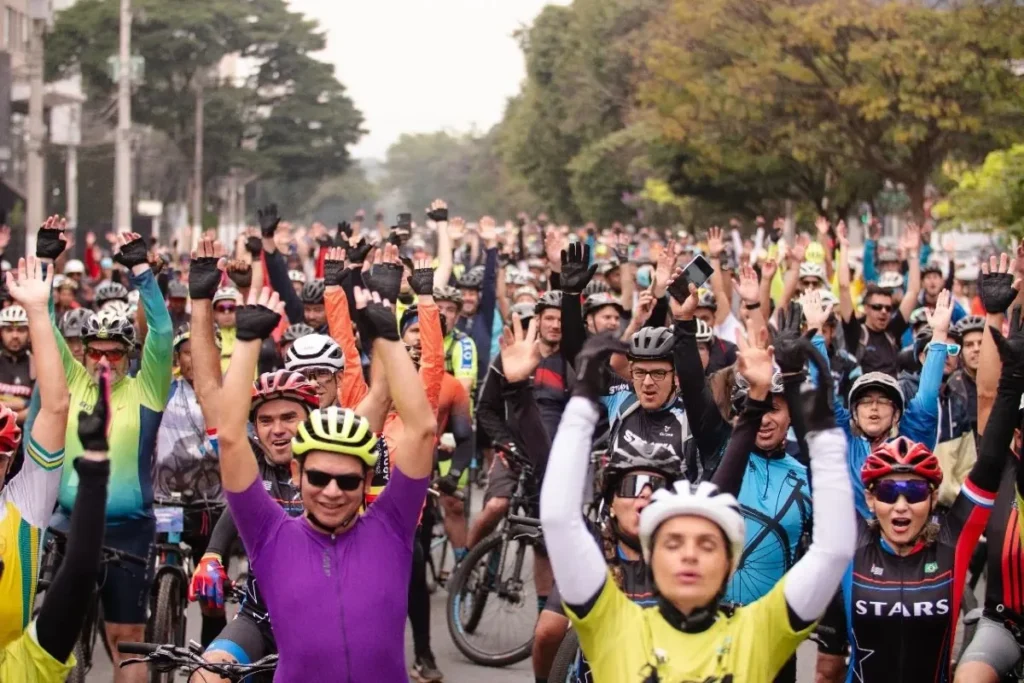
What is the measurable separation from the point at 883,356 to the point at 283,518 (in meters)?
9.07

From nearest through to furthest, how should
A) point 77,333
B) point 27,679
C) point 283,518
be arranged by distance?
point 27,679, point 283,518, point 77,333

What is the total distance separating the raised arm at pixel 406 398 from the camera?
218 inches

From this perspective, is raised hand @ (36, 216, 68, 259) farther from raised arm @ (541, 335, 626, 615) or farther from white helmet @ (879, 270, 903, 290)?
white helmet @ (879, 270, 903, 290)

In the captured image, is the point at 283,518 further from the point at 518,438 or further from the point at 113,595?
the point at 518,438

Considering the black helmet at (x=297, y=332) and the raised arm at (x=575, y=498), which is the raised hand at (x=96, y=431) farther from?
the black helmet at (x=297, y=332)

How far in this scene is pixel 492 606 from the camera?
10570 millimetres

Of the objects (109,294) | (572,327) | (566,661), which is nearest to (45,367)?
(566,661)

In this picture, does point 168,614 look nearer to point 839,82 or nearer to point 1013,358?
point 1013,358

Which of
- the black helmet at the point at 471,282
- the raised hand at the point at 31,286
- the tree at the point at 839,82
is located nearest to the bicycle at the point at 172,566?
the raised hand at the point at 31,286

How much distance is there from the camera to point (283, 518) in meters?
5.40

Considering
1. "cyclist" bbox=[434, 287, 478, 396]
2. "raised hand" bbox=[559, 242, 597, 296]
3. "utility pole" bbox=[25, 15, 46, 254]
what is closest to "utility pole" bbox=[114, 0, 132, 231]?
"utility pole" bbox=[25, 15, 46, 254]

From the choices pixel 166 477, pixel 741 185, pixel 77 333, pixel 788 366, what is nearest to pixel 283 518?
pixel 788 366

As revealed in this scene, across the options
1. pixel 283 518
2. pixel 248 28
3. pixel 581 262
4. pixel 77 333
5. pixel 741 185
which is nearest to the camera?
pixel 283 518

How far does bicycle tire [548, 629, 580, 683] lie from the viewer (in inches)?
296
